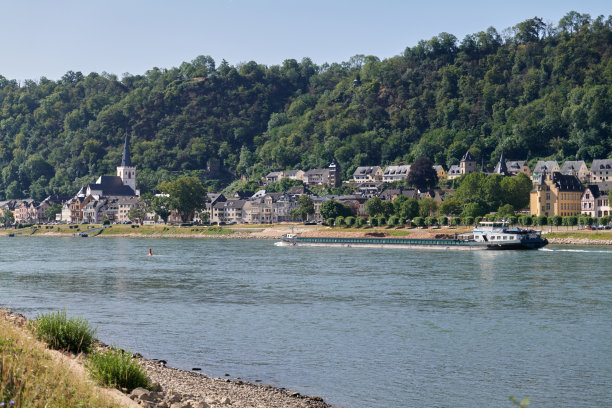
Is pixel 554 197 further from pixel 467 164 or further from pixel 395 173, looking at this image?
pixel 395 173

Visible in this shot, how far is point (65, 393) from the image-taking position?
41.8 ft

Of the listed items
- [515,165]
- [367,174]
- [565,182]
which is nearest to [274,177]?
[367,174]

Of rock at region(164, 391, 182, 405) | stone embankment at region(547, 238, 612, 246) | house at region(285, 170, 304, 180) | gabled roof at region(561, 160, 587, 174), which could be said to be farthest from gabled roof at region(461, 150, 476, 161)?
rock at region(164, 391, 182, 405)

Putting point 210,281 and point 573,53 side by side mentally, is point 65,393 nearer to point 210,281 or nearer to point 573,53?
point 210,281

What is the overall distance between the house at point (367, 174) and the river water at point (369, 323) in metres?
114

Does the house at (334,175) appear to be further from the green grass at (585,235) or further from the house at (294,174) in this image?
the green grass at (585,235)

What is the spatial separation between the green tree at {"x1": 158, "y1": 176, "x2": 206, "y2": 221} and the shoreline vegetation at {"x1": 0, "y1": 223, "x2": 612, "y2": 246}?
531cm

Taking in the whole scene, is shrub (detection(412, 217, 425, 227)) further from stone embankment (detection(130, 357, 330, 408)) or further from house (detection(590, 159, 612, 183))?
stone embankment (detection(130, 357, 330, 408))

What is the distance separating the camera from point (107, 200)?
7052 inches

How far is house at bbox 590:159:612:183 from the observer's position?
138125mm

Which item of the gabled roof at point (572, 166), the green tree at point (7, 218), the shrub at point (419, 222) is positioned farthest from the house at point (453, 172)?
the green tree at point (7, 218)

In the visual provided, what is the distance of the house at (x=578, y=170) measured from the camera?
5512 inches

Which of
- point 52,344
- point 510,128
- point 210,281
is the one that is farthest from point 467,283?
point 510,128

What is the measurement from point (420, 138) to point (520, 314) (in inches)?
6374
